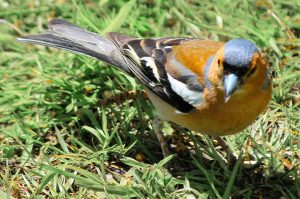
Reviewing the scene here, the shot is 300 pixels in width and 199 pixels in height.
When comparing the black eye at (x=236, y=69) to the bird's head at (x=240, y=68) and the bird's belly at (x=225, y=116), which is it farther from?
the bird's belly at (x=225, y=116)

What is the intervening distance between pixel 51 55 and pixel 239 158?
2.26 m

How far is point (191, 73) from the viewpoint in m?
4.39

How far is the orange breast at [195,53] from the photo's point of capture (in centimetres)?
436

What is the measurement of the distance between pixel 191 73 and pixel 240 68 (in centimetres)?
61

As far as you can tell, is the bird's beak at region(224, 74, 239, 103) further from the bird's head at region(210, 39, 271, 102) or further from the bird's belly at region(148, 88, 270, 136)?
the bird's belly at region(148, 88, 270, 136)

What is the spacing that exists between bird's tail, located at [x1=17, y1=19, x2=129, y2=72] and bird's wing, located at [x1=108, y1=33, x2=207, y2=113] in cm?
10

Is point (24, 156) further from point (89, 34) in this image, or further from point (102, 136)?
point (89, 34)

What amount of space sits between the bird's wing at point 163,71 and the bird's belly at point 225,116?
8cm

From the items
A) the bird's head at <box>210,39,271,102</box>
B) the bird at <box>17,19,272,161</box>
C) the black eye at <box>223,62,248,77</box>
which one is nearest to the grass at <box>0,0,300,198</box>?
the bird at <box>17,19,272,161</box>

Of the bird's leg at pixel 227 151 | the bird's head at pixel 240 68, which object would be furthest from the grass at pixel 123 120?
the bird's head at pixel 240 68

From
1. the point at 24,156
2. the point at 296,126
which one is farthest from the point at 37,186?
the point at 296,126

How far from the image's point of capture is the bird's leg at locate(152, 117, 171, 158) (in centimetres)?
470

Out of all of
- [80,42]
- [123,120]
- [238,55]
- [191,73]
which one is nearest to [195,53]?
[191,73]

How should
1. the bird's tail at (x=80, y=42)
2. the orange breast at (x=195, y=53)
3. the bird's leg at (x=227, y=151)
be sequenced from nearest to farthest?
the orange breast at (x=195, y=53), the bird's leg at (x=227, y=151), the bird's tail at (x=80, y=42)
